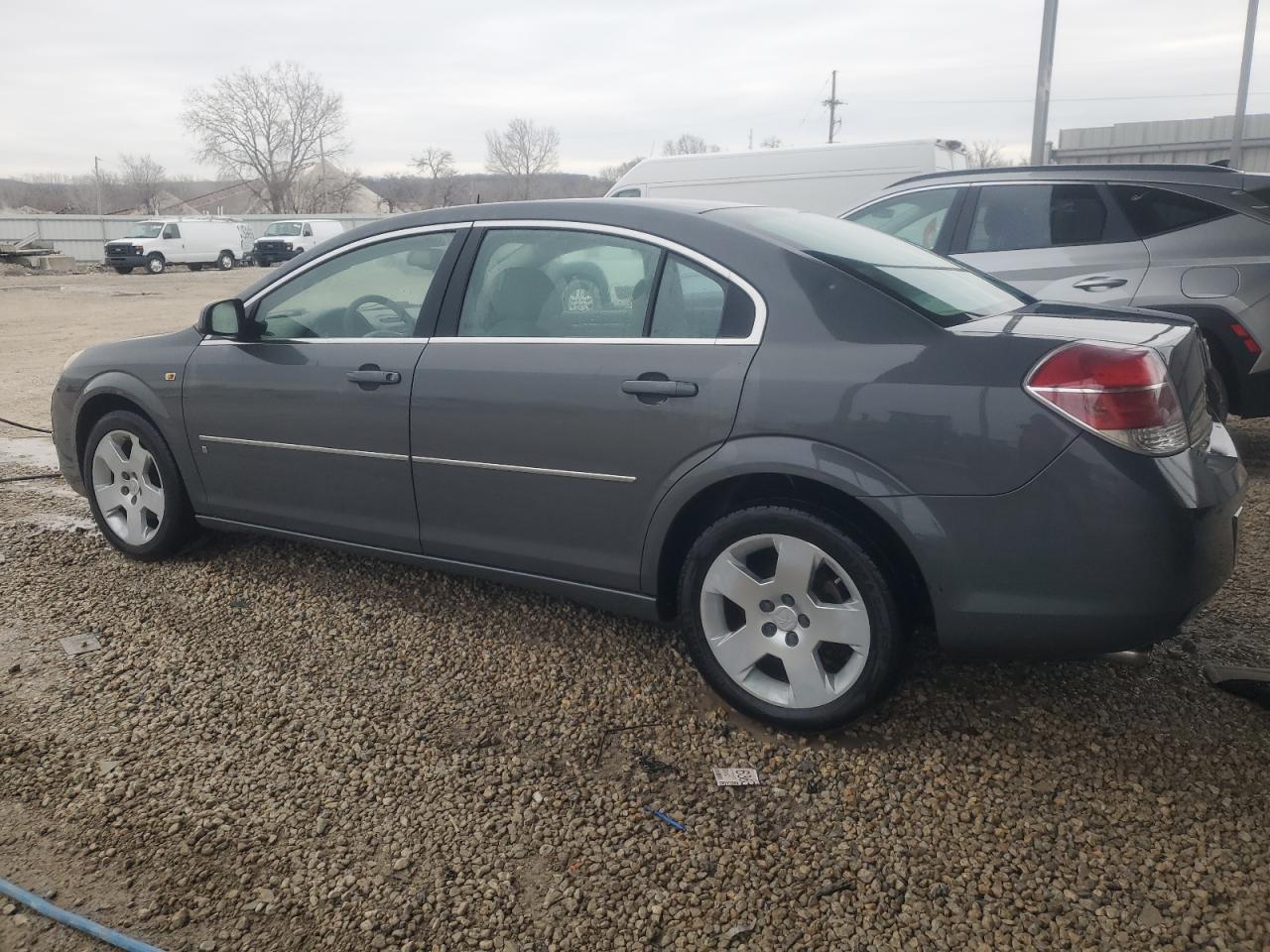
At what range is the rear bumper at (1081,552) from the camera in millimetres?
2504

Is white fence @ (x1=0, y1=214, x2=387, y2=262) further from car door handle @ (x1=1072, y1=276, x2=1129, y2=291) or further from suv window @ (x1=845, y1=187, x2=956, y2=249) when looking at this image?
car door handle @ (x1=1072, y1=276, x2=1129, y2=291)

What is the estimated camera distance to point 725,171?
13156mm

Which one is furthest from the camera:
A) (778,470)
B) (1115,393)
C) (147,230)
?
(147,230)

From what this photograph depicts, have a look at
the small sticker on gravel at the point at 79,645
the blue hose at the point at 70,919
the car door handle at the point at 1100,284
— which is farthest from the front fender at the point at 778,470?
the car door handle at the point at 1100,284

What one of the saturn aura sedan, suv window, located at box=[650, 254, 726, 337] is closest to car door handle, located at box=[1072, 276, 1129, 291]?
the saturn aura sedan

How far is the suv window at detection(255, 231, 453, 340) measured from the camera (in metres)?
3.74

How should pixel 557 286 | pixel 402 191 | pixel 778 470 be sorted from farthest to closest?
pixel 402 191, pixel 557 286, pixel 778 470

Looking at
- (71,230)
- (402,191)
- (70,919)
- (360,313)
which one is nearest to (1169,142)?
(360,313)

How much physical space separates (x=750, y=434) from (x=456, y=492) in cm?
118

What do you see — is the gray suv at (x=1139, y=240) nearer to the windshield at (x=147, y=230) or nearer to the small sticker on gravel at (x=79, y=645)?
the small sticker on gravel at (x=79, y=645)

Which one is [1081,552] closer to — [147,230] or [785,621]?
[785,621]

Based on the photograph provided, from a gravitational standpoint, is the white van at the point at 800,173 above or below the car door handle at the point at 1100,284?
above

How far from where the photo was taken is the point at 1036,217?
6066 mm

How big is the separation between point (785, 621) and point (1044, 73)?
13.1 metres
